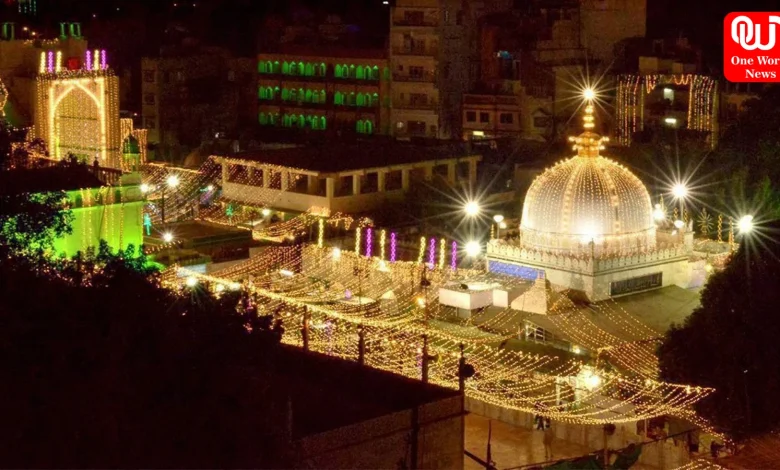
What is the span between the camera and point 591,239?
2525 centimetres

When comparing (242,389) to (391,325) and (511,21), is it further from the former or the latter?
(511,21)

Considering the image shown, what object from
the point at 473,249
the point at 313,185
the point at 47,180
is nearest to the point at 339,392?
the point at 47,180

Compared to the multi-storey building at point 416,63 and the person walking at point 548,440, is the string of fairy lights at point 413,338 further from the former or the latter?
the multi-storey building at point 416,63

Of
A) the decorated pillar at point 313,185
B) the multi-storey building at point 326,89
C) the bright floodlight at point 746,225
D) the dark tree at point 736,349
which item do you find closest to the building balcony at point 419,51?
the multi-storey building at point 326,89

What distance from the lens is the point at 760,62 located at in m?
27.7

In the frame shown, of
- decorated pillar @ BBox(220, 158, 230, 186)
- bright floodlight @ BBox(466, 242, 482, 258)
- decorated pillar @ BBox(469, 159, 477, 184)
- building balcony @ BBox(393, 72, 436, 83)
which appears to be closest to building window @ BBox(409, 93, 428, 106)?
building balcony @ BBox(393, 72, 436, 83)

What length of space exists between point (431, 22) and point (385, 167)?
1226 cm

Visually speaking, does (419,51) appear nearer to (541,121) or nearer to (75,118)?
(541,121)

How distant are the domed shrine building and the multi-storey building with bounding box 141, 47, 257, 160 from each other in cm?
2164

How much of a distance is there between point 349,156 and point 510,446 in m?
13.6

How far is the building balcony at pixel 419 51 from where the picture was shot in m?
45.8

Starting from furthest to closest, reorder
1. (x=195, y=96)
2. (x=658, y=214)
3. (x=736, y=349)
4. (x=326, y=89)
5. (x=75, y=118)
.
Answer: (x=195, y=96) → (x=326, y=89) → (x=75, y=118) → (x=658, y=214) → (x=736, y=349)

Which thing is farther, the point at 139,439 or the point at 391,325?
the point at 391,325

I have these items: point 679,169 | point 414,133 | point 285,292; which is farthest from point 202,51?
point 285,292
